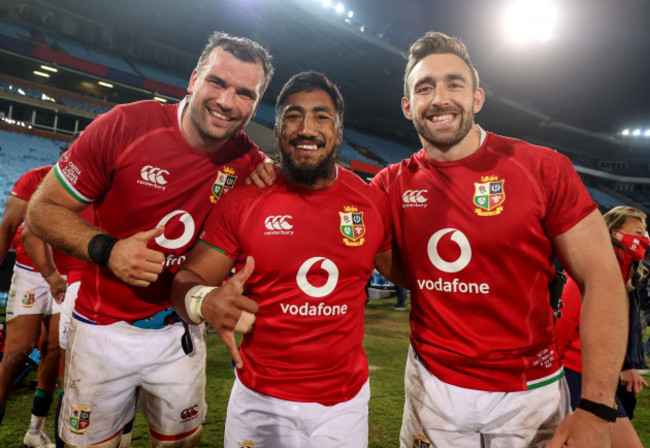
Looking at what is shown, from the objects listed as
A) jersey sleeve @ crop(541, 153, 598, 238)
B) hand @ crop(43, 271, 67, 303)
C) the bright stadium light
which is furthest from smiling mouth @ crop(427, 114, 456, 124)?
the bright stadium light

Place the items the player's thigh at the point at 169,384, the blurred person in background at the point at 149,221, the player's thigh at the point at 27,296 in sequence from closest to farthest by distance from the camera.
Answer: the blurred person in background at the point at 149,221 → the player's thigh at the point at 169,384 → the player's thigh at the point at 27,296

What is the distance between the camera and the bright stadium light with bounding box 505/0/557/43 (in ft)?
51.8

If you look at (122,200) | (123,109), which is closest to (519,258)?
(122,200)

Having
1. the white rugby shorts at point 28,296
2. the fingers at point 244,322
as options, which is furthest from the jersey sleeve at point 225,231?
the white rugby shorts at point 28,296

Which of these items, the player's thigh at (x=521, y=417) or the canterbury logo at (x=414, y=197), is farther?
the canterbury logo at (x=414, y=197)

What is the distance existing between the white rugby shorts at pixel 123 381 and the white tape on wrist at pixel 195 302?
0.76 metres

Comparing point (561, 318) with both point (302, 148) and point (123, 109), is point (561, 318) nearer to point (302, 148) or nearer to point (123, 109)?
point (302, 148)

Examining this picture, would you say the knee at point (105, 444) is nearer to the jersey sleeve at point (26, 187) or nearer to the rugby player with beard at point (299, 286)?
the rugby player with beard at point (299, 286)

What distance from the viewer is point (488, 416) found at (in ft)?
5.30

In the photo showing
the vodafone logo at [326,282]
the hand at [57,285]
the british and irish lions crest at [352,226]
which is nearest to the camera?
the vodafone logo at [326,282]

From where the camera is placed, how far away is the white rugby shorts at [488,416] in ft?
5.19

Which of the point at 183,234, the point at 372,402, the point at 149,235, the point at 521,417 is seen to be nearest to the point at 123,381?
the point at 183,234

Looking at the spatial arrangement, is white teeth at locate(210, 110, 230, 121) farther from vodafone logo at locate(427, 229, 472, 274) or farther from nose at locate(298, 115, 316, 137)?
vodafone logo at locate(427, 229, 472, 274)

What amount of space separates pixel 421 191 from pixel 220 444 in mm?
2769
